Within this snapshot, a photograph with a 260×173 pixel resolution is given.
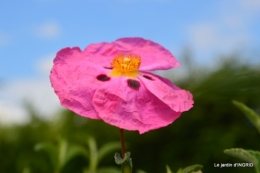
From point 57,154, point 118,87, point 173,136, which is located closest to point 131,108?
point 118,87

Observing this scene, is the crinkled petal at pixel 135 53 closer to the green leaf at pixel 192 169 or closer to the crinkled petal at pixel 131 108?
the crinkled petal at pixel 131 108

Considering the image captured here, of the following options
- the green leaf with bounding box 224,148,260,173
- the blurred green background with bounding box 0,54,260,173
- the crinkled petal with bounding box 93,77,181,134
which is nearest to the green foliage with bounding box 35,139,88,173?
the crinkled petal with bounding box 93,77,181,134

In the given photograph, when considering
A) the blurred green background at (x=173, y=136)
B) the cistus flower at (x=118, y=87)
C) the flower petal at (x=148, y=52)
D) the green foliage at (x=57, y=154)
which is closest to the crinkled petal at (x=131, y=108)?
the cistus flower at (x=118, y=87)

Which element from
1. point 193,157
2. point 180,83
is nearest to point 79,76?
point 193,157

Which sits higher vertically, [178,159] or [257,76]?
[178,159]

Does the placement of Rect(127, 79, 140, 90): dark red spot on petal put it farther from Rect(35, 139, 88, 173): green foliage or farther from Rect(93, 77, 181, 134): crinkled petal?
Rect(35, 139, 88, 173): green foliage

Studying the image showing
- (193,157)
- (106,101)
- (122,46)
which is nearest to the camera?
(106,101)

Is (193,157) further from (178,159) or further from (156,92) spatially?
(156,92)

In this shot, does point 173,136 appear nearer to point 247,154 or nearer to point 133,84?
point 133,84
